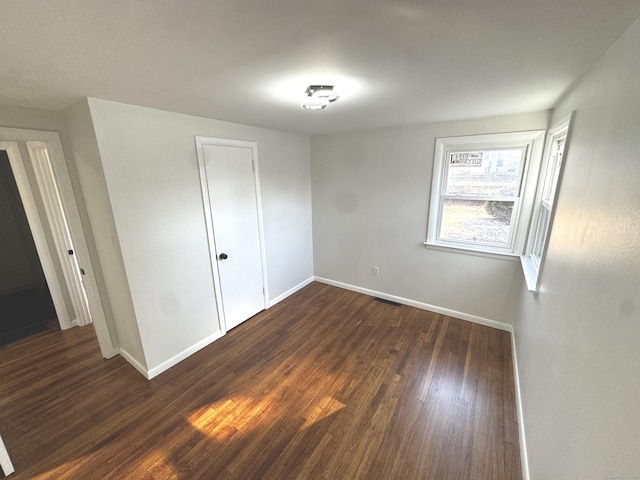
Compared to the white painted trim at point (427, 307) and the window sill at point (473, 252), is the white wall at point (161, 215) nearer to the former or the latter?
the white painted trim at point (427, 307)

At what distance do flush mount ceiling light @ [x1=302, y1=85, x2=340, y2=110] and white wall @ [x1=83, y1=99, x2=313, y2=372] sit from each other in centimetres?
119

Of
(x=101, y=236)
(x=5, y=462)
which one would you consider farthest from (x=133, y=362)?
(x=101, y=236)

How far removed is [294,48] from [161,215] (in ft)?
5.70

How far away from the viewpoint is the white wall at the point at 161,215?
73.0 inches

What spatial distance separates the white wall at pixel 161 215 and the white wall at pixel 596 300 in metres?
2.67

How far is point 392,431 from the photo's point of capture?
1729mm

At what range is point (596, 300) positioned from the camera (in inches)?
36.3

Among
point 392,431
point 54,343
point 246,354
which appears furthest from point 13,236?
point 392,431

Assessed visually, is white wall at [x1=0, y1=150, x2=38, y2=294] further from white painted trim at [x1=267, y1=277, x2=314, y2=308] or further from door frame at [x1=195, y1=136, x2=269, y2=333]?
white painted trim at [x1=267, y1=277, x2=314, y2=308]

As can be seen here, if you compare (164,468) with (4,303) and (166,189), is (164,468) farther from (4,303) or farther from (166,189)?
(4,303)

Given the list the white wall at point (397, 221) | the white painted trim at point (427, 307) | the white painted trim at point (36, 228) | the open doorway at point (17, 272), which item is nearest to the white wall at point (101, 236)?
the white painted trim at point (36, 228)

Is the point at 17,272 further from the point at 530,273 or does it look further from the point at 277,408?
the point at 530,273

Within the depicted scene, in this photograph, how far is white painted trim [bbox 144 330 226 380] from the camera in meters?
2.22

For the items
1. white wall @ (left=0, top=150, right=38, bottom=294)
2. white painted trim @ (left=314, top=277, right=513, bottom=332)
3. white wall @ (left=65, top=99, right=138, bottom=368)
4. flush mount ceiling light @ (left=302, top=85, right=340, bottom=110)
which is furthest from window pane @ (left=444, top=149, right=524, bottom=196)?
white wall @ (left=0, top=150, right=38, bottom=294)
